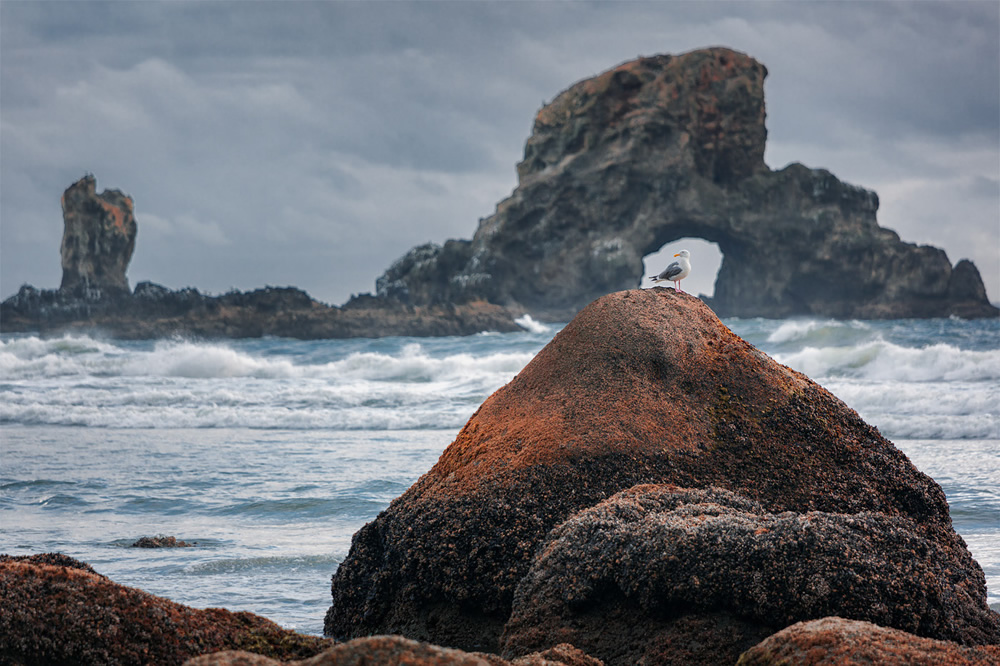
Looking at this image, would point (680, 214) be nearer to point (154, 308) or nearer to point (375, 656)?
point (154, 308)

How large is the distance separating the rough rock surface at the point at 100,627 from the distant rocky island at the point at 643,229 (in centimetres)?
5496

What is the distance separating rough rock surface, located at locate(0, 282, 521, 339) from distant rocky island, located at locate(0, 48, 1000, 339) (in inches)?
9.6

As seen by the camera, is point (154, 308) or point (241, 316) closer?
point (241, 316)

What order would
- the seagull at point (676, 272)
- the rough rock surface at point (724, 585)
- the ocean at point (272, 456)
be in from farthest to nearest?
1. the seagull at point (676, 272)
2. the ocean at point (272, 456)
3. the rough rock surface at point (724, 585)

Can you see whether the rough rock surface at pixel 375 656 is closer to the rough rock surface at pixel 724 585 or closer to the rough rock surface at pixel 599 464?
the rough rock surface at pixel 724 585

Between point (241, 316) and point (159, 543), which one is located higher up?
point (241, 316)

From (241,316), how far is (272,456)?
44.5 metres

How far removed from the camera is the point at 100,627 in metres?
2.73

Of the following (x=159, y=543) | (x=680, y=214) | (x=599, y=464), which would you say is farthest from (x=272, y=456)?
(x=680, y=214)

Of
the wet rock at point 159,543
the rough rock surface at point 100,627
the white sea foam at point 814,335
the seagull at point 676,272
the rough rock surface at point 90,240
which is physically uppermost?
the rough rock surface at point 90,240

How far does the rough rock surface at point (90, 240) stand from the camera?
67.3m

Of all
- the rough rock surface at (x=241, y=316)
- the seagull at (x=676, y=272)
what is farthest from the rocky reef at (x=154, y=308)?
the seagull at (x=676, y=272)

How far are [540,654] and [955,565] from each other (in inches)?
70.9

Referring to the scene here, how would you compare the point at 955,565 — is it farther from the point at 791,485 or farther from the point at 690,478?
the point at 690,478
